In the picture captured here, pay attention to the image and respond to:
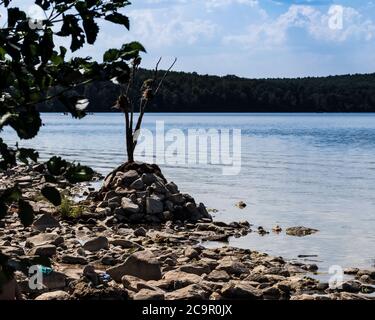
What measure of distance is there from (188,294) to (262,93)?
107194mm

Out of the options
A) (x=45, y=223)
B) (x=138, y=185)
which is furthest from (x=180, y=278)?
(x=138, y=185)

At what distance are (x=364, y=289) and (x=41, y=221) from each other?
241 inches

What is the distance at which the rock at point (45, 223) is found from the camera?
12.9 metres

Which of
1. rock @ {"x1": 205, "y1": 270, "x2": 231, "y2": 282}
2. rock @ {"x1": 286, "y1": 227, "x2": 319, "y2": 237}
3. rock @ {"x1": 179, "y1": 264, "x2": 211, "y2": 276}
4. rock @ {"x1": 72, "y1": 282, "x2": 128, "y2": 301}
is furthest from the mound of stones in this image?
rock @ {"x1": 72, "y1": 282, "x2": 128, "y2": 301}

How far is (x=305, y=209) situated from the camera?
60.6 feet

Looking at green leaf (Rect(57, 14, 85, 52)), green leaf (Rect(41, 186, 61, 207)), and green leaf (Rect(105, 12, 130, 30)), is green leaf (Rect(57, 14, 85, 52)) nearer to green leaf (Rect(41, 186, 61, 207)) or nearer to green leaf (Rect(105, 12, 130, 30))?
green leaf (Rect(105, 12, 130, 30))

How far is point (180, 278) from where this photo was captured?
8.72 m

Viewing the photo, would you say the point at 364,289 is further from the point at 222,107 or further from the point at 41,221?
the point at 222,107

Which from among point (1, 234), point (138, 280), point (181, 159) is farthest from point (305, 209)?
point (181, 159)

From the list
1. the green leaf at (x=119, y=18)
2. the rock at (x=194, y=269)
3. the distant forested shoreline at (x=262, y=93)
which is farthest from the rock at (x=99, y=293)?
the distant forested shoreline at (x=262, y=93)

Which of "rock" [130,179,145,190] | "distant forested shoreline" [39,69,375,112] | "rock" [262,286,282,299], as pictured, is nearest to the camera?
"rock" [262,286,282,299]

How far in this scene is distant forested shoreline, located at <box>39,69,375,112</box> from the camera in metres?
109

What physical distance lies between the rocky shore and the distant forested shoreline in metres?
89.6
